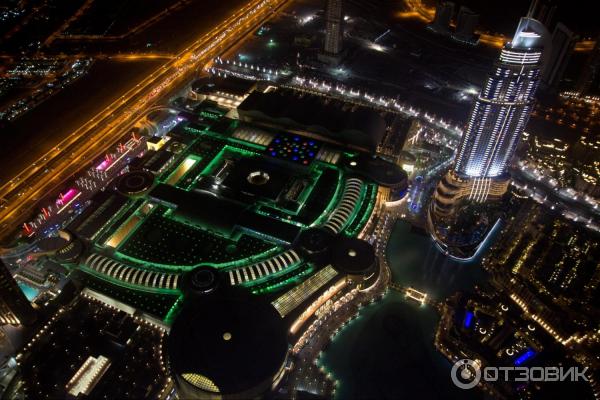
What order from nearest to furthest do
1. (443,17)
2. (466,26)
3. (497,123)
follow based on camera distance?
(497,123) → (466,26) → (443,17)

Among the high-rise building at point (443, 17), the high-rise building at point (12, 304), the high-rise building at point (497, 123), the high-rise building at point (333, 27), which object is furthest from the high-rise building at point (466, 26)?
the high-rise building at point (12, 304)

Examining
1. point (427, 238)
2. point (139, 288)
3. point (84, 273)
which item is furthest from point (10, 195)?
point (427, 238)

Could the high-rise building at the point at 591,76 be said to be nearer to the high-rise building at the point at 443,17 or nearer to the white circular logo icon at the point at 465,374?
the high-rise building at the point at 443,17

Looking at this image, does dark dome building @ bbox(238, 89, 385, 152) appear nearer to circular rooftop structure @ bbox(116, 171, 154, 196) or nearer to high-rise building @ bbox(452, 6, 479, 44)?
circular rooftop structure @ bbox(116, 171, 154, 196)

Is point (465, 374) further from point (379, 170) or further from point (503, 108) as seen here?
point (503, 108)

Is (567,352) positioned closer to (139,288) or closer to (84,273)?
(139,288)

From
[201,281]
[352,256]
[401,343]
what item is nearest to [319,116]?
[352,256]
